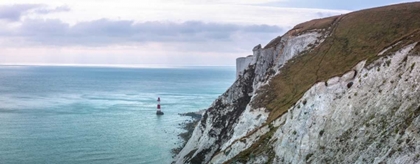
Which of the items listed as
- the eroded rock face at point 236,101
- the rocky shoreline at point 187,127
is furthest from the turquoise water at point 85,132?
the eroded rock face at point 236,101

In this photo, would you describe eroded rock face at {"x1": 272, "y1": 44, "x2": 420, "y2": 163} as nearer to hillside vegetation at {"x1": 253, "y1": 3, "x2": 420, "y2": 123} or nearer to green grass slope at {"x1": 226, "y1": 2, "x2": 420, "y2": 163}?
green grass slope at {"x1": 226, "y1": 2, "x2": 420, "y2": 163}

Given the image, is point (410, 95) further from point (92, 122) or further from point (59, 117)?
point (59, 117)

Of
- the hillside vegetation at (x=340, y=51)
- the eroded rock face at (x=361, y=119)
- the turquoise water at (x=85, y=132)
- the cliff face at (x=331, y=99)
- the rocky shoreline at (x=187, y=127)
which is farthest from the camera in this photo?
the rocky shoreline at (x=187, y=127)

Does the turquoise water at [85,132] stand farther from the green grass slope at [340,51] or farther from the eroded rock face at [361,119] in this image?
the eroded rock face at [361,119]

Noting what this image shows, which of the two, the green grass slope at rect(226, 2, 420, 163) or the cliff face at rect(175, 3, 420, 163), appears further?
the green grass slope at rect(226, 2, 420, 163)

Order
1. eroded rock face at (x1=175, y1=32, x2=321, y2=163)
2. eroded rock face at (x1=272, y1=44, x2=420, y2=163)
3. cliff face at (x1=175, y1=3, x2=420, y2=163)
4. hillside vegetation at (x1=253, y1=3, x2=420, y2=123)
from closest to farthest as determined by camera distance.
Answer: eroded rock face at (x1=272, y1=44, x2=420, y2=163) → cliff face at (x1=175, y1=3, x2=420, y2=163) → hillside vegetation at (x1=253, y1=3, x2=420, y2=123) → eroded rock face at (x1=175, y1=32, x2=321, y2=163)

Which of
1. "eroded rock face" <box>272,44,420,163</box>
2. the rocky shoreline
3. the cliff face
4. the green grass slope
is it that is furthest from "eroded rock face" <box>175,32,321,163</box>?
"eroded rock face" <box>272,44,420,163</box>

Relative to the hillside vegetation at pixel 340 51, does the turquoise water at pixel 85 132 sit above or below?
below

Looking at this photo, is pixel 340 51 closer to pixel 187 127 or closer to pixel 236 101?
pixel 236 101
